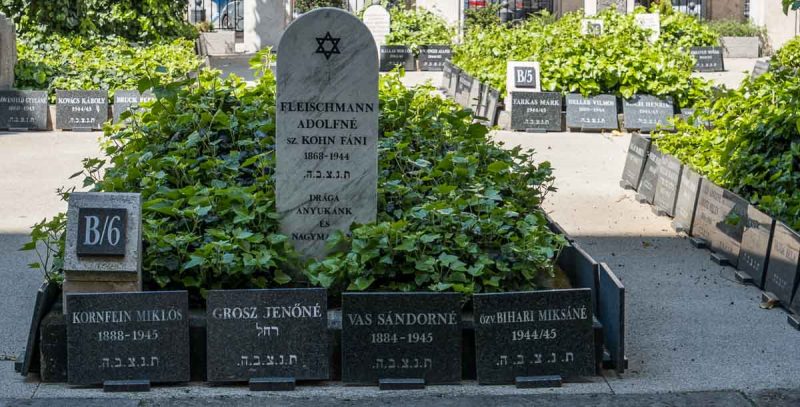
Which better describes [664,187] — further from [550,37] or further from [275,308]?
[550,37]

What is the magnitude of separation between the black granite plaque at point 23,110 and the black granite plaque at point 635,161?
7671 millimetres

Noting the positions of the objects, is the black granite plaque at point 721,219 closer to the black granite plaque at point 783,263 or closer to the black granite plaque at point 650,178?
the black granite plaque at point 783,263

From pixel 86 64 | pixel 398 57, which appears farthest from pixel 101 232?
pixel 398 57

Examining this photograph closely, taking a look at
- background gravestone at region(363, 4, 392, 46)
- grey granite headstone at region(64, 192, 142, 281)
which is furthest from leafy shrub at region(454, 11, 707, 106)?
grey granite headstone at region(64, 192, 142, 281)

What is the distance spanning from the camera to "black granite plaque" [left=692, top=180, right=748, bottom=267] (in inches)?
374

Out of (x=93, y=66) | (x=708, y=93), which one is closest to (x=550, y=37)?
(x=708, y=93)

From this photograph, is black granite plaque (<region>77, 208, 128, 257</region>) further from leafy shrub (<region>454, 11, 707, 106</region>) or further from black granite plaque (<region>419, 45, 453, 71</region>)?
black granite plaque (<region>419, 45, 453, 71</region>)

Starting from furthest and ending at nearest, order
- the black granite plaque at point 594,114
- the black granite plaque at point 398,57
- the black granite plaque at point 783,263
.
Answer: the black granite plaque at point 398,57 → the black granite plaque at point 594,114 → the black granite plaque at point 783,263

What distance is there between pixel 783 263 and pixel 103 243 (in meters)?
4.34

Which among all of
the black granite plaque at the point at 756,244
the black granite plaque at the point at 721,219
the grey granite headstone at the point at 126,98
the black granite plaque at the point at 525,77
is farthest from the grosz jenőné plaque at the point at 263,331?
the black granite plaque at the point at 525,77

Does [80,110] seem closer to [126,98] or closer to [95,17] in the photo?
[126,98]

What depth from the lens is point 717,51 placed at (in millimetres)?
25109

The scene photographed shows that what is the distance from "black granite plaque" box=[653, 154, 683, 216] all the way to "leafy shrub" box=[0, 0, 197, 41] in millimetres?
11691

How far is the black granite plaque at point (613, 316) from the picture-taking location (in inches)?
271
